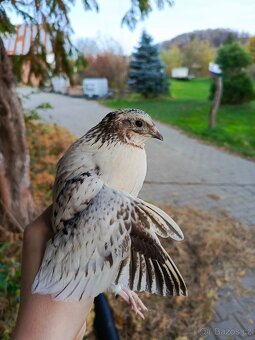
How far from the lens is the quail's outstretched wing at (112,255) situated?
0.57m

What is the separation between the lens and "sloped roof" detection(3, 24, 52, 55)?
5.87 feet

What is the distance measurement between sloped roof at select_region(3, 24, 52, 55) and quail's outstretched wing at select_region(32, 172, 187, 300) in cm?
150

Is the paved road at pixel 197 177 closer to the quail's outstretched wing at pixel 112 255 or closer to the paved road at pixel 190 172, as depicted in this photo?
the paved road at pixel 190 172

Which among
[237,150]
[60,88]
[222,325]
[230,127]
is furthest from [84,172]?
[230,127]

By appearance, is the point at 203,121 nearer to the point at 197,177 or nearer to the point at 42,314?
the point at 197,177

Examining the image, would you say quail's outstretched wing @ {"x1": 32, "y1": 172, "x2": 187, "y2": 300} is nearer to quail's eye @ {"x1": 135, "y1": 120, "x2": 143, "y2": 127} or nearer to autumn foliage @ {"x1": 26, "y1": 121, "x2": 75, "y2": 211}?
quail's eye @ {"x1": 135, "y1": 120, "x2": 143, "y2": 127}

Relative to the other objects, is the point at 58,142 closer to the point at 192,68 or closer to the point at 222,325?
the point at 192,68

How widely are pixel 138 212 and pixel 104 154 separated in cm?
18

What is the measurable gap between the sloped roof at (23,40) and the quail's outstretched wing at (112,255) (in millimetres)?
1498

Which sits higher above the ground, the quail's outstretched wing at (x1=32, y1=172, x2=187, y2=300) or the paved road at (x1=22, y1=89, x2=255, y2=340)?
the quail's outstretched wing at (x1=32, y1=172, x2=187, y2=300)

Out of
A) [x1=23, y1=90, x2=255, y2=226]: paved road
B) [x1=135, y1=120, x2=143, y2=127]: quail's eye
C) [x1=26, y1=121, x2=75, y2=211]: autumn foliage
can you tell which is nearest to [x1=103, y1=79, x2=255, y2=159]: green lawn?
[x1=23, y1=90, x2=255, y2=226]: paved road

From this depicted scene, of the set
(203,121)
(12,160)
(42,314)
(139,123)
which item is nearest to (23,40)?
(12,160)

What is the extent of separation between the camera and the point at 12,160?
1.92 meters

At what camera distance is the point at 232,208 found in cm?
265
